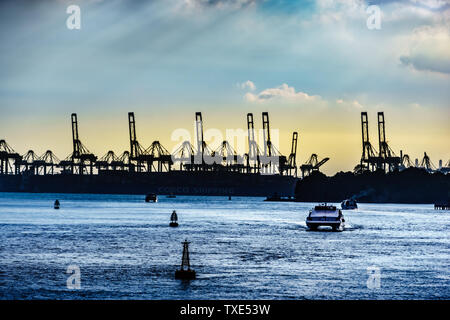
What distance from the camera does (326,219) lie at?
290 ft

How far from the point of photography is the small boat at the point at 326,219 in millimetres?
88062

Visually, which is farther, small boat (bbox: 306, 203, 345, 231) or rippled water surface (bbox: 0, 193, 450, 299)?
small boat (bbox: 306, 203, 345, 231)

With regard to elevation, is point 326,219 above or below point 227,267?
above

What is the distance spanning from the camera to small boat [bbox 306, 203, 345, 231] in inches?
3467

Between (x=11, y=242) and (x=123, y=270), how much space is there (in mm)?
25705

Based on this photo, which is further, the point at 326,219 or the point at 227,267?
the point at 326,219

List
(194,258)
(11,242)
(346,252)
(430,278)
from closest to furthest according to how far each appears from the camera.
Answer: (430,278) → (194,258) → (346,252) → (11,242)

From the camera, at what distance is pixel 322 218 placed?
8850cm

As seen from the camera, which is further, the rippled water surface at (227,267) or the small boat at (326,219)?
the small boat at (326,219)
